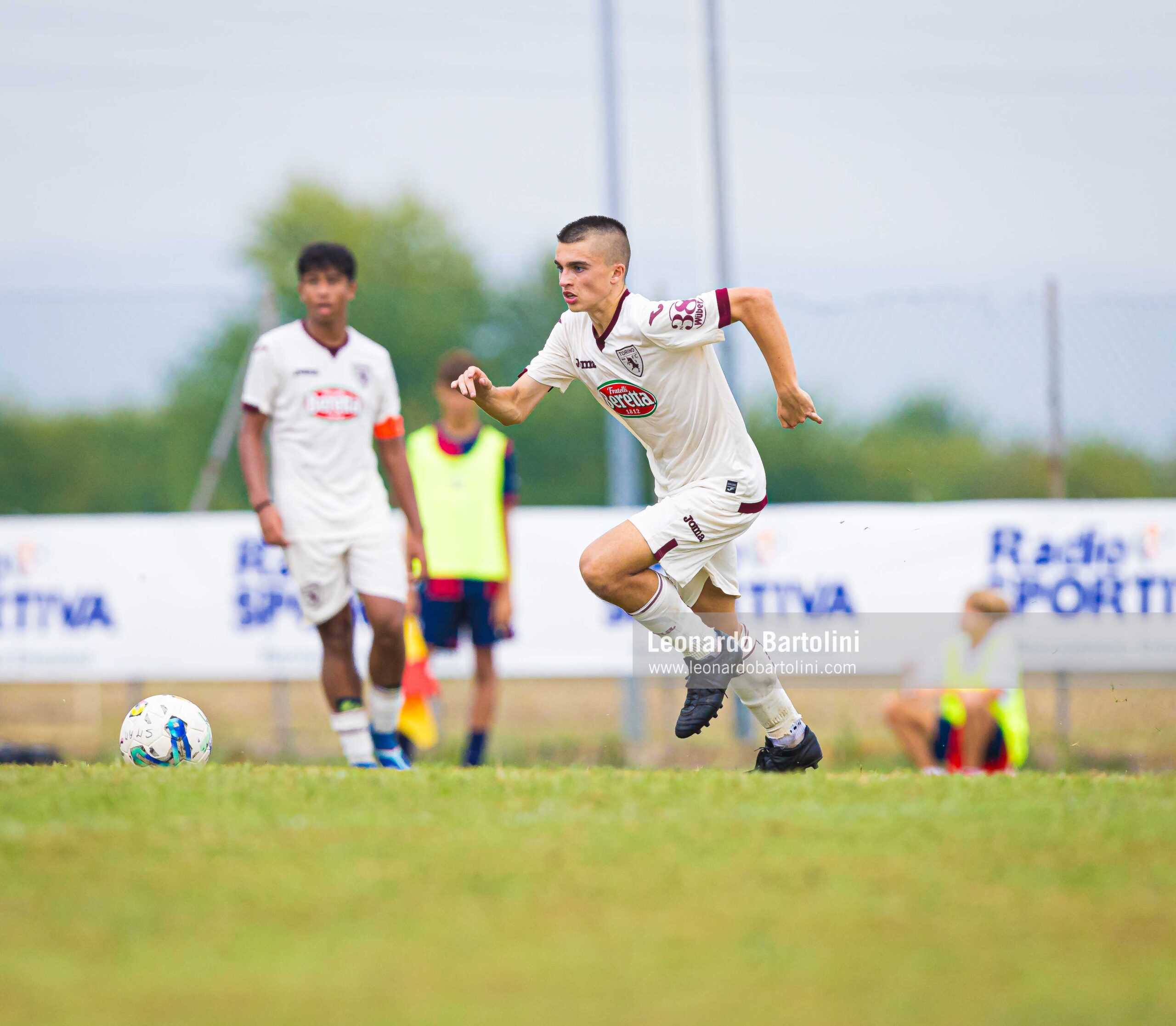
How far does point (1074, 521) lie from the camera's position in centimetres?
1059

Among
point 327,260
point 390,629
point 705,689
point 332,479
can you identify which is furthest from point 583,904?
point 327,260

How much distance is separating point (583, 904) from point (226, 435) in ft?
29.3

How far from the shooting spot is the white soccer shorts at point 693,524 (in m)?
5.75

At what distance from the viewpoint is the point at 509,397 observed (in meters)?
6.14

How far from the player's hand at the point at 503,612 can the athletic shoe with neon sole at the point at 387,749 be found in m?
1.72

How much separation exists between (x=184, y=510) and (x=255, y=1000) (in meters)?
11.9

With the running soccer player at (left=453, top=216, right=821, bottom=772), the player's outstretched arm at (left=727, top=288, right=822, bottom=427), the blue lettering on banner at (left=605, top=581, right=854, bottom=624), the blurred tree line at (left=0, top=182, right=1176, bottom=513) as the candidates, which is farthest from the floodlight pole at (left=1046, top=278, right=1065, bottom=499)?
the player's outstretched arm at (left=727, top=288, right=822, bottom=427)

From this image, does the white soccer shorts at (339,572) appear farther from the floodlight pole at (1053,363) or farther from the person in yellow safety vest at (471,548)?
the floodlight pole at (1053,363)

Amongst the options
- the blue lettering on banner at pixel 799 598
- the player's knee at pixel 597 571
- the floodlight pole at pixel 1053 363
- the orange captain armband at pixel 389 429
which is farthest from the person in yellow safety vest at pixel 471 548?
the floodlight pole at pixel 1053 363

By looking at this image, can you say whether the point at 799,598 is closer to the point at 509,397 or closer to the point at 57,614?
the point at 509,397

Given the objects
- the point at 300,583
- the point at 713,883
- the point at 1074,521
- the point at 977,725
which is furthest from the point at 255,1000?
the point at 1074,521

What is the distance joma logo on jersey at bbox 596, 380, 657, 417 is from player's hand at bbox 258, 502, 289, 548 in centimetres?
191

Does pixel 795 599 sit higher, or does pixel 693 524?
pixel 693 524

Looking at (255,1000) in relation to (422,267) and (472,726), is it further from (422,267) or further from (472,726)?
(422,267)
